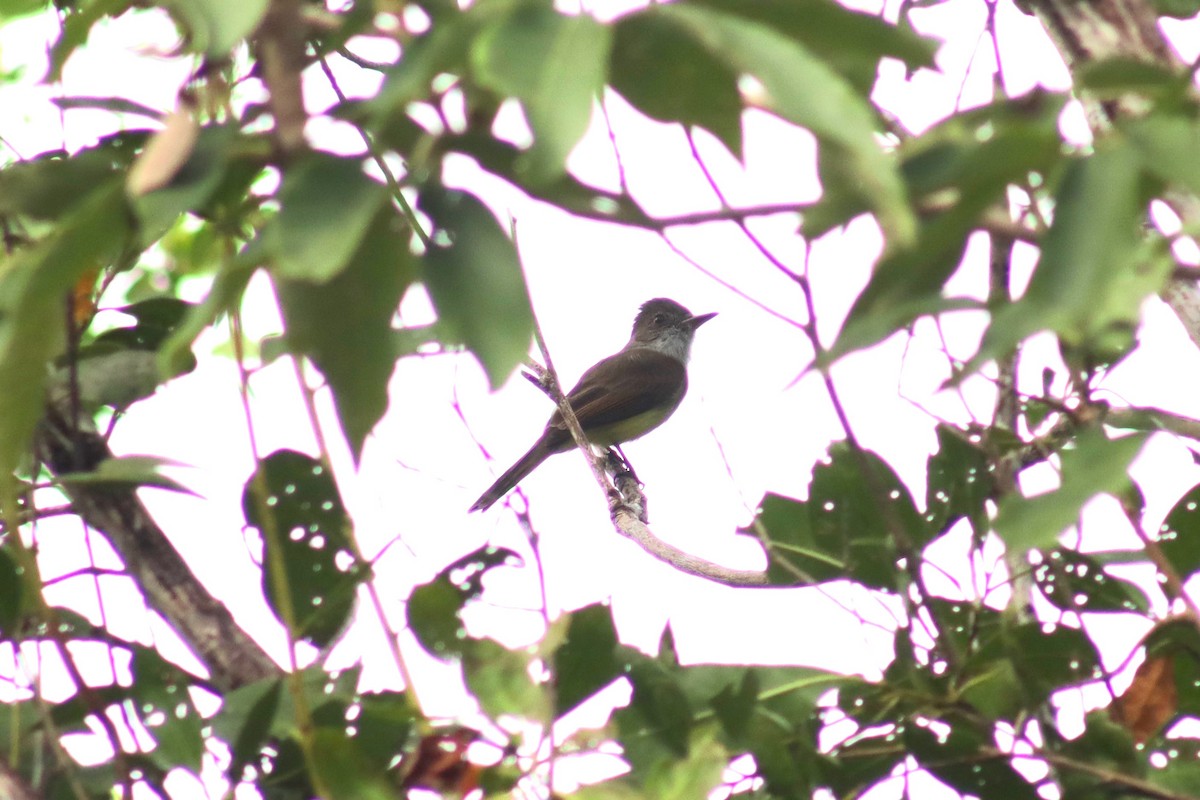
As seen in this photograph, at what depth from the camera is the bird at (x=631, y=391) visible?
9750 millimetres

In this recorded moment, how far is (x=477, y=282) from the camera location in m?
1.01

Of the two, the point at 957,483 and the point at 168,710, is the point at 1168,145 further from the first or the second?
the point at 168,710

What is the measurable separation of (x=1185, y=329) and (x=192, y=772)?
2162 mm

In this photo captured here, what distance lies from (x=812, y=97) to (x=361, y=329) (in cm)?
40

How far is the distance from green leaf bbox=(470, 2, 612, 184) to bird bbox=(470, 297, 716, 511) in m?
8.43

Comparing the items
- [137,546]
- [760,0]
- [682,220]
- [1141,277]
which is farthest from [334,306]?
[137,546]

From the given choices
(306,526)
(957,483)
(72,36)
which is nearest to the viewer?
(72,36)

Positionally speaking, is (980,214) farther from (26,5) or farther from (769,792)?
(26,5)

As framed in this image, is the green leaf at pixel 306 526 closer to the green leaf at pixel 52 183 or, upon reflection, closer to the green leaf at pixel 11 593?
the green leaf at pixel 11 593

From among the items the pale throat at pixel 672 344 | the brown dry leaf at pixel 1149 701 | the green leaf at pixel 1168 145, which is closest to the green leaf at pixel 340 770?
the green leaf at pixel 1168 145

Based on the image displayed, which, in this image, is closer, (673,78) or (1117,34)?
(673,78)

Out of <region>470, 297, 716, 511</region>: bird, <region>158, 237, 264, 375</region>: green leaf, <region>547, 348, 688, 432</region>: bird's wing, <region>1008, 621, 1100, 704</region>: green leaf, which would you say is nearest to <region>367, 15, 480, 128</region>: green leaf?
<region>158, 237, 264, 375</region>: green leaf

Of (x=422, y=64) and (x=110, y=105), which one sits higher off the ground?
(x=110, y=105)

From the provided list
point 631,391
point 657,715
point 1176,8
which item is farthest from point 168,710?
point 631,391
